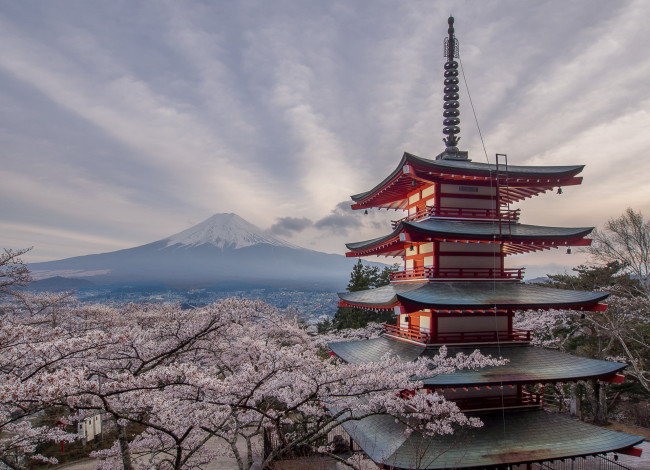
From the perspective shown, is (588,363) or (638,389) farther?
(638,389)

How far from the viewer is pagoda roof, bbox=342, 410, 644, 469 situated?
330 inches

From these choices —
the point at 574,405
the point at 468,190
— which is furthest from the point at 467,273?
the point at 574,405

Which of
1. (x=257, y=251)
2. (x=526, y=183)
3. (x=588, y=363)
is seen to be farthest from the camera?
(x=257, y=251)

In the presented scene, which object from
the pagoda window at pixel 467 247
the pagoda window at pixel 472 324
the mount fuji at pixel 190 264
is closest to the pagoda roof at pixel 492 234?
the pagoda window at pixel 467 247

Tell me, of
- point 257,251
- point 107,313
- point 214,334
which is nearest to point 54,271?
point 257,251

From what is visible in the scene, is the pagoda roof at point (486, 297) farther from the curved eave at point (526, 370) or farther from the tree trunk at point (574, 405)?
the tree trunk at point (574, 405)

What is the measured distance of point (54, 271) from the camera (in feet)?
470

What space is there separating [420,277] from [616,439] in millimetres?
6300

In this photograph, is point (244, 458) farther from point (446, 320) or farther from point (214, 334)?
point (446, 320)

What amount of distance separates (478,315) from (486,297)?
3.23 ft

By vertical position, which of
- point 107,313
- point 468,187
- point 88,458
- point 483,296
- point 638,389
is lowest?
point 88,458

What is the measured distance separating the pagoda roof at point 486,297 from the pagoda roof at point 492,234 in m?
1.44

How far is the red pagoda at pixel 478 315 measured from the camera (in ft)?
29.6

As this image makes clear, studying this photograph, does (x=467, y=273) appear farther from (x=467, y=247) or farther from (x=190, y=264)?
(x=190, y=264)
